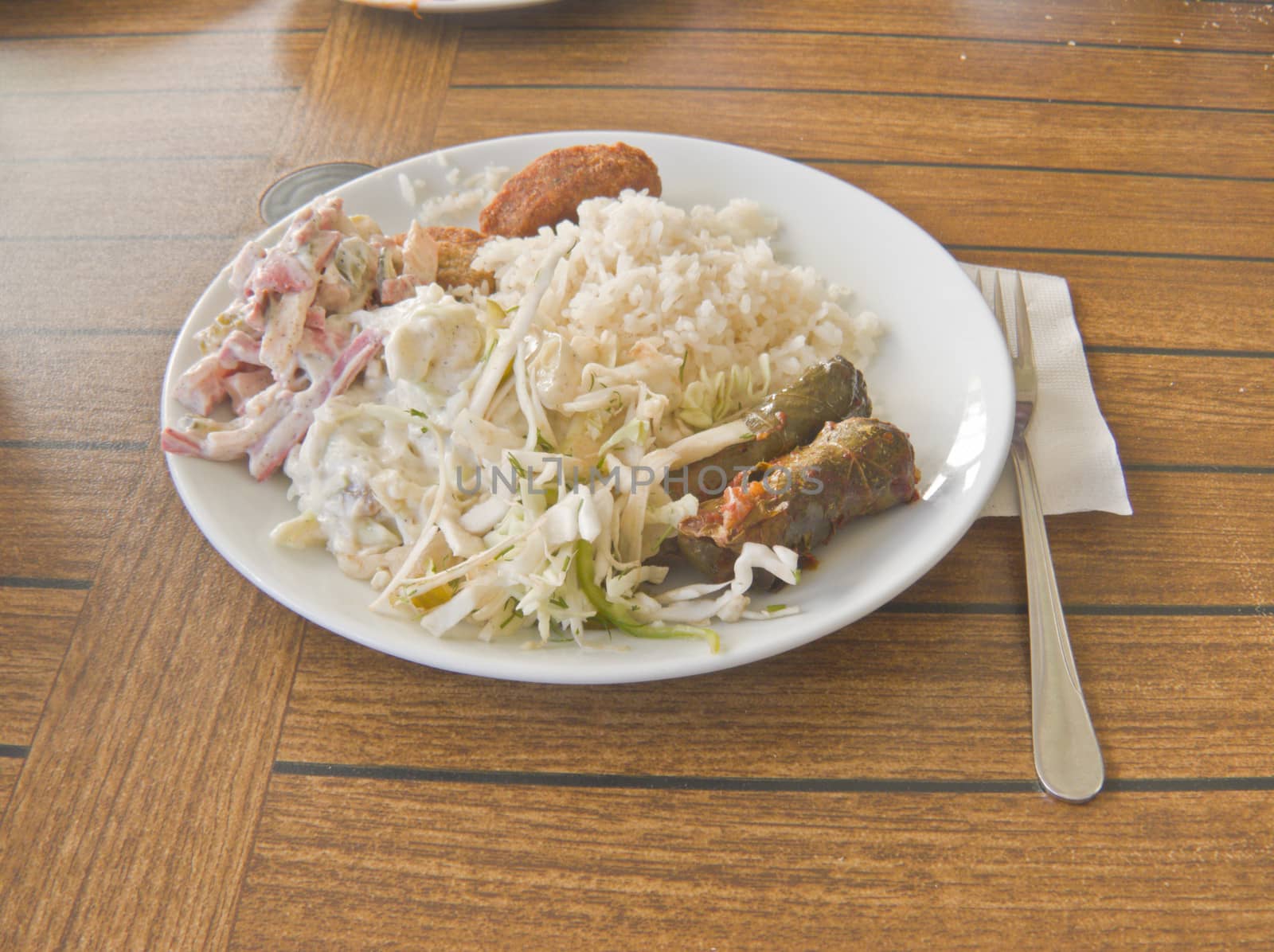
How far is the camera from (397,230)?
2100mm

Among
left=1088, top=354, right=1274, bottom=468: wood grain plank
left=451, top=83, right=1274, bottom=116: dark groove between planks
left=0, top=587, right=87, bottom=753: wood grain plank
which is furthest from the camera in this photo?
left=451, top=83, right=1274, bottom=116: dark groove between planks

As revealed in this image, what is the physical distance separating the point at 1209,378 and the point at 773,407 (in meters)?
0.90

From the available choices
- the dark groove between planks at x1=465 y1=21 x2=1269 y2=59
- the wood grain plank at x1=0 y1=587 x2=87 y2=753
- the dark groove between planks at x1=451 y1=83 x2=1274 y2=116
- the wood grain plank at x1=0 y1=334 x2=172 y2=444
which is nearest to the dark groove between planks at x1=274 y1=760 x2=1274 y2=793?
the wood grain plank at x1=0 y1=587 x2=87 y2=753

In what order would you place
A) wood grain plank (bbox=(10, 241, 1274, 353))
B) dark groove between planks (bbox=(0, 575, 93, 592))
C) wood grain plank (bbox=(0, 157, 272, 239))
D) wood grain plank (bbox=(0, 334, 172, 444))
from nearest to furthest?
dark groove between planks (bbox=(0, 575, 93, 592)) < wood grain plank (bbox=(0, 334, 172, 444)) < wood grain plank (bbox=(10, 241, 1274, 353)) < wood grain plank (bbox=(0, 157, 272, 239))

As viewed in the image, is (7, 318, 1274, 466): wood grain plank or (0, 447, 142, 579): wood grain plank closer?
(0, 447, 142, 579): wood grain plank

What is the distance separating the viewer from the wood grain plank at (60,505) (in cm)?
162

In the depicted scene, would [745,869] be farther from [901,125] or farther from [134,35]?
[134,35]

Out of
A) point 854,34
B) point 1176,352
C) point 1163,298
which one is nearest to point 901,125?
point 854,34

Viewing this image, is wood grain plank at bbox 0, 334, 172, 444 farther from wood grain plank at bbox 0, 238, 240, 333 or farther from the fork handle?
the fork handle

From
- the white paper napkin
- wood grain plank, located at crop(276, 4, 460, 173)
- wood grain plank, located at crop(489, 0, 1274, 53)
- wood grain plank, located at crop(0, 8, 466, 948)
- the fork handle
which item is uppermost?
wood grain plank, located at crop(489, 0, 1274, 53)

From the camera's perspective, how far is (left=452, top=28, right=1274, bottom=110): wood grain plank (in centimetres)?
262

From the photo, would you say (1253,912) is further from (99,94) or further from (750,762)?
(99,94)

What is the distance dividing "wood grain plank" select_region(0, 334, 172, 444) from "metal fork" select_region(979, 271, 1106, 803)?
5.26ft

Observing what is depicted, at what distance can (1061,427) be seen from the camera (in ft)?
5.69
